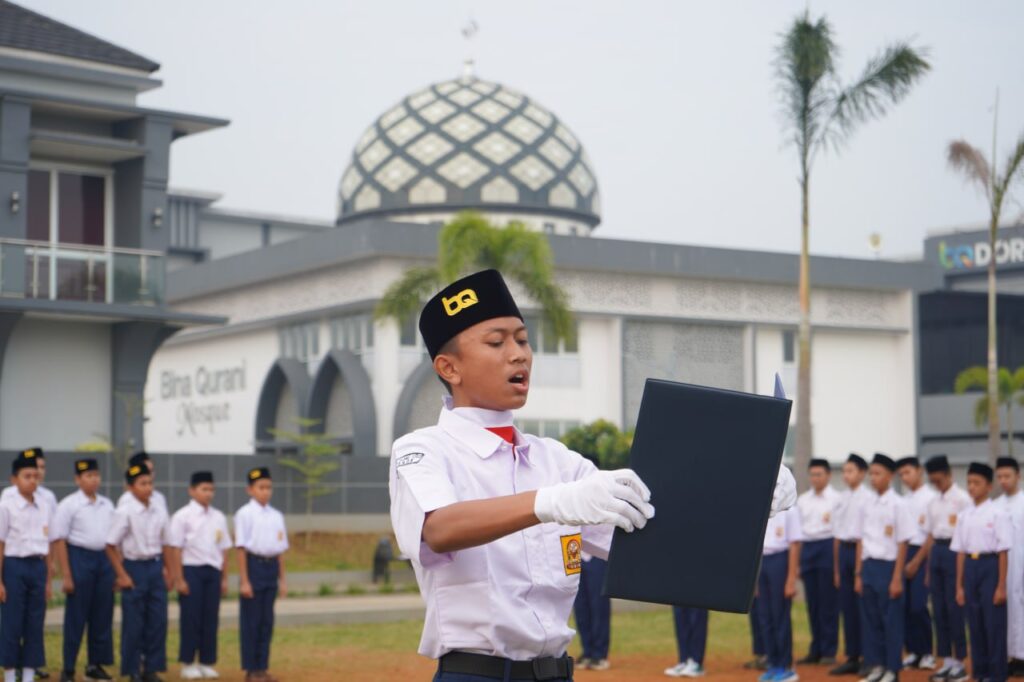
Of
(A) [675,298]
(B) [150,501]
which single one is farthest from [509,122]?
(B) [150,501]

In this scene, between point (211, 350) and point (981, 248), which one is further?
point (981, 248)

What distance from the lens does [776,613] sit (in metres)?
14.8

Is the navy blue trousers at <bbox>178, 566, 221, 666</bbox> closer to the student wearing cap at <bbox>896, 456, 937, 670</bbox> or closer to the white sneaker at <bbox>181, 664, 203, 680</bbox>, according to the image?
the white sneaker at <bbox>181, 664, 203, 680</bbox>

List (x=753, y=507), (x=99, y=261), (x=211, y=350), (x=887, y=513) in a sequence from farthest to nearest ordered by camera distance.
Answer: (x=211, y=350), (x=99, y=261), (x=887, y=513), (x=753, y=507)

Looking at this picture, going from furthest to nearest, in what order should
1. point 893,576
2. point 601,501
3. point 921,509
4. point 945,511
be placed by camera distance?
point 921,509
point 945,511
point 893,576
point 601,501

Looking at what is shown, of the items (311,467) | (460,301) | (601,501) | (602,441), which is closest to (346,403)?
(311,467)

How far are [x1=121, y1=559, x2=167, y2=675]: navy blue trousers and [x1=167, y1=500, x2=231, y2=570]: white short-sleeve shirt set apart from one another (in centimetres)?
52

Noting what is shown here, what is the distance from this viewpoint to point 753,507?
12.7 ft

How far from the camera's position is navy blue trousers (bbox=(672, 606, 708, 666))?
48.1 feet

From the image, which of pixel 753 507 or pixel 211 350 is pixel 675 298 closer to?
pixel 211 350

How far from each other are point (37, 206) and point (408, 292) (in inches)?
285

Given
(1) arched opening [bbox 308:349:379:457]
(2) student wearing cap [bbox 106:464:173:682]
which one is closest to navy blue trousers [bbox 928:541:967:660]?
(2) student wearing cap [bbox 106:464:173:682]

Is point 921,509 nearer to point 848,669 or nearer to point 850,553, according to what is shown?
point 850,553

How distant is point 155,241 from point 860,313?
25.0 meters
